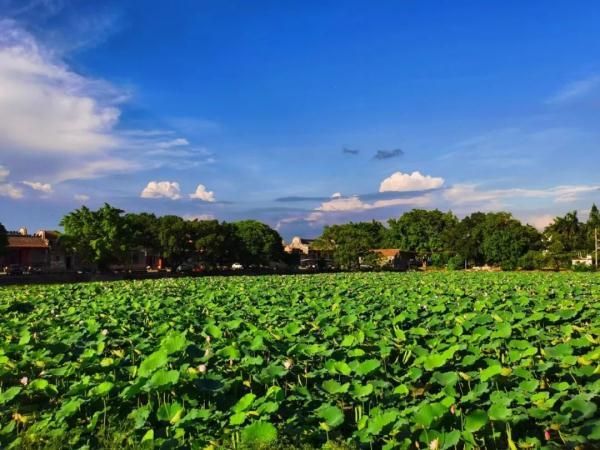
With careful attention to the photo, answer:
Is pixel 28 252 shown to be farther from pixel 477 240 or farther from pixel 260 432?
pixel 260 432

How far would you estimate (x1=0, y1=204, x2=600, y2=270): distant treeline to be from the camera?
3634 cm

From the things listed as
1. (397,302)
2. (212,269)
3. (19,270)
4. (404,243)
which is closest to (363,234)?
(404,243)

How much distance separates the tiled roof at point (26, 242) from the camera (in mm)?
45312

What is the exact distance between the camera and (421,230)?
72.2 m

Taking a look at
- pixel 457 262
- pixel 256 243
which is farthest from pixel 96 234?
pixel 457 262

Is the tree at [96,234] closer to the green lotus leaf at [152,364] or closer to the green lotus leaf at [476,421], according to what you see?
the green lotus leaf at [152,364]

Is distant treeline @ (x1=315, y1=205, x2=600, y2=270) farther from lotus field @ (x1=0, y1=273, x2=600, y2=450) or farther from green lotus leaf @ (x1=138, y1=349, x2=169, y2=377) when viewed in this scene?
green lotus leaf @ (x1=138, y1=349, x2=169, y2=377)

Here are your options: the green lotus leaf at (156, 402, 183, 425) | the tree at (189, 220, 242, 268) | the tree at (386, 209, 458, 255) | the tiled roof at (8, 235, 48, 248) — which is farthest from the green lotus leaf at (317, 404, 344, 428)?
the tree at (386, 209, 458, 255)

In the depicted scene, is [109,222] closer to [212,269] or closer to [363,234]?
[212,269]

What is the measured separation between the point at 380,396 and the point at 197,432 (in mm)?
1777

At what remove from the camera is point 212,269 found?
4688 cm

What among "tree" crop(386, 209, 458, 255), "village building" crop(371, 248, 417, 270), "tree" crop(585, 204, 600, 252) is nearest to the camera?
"village building" crop(371, 248, 417, 270)

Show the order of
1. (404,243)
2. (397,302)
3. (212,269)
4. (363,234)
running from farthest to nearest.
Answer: (404,243) → (363,234) → (212,269) → (397,302)

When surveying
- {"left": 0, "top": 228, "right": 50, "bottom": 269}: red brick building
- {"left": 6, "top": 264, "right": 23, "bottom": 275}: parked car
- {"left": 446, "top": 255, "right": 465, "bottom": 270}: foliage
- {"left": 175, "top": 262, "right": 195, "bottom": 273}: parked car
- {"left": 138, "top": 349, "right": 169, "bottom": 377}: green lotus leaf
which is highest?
{"left": 0, "top": 228, "right": 50, "bottom": 269}: red brick building
